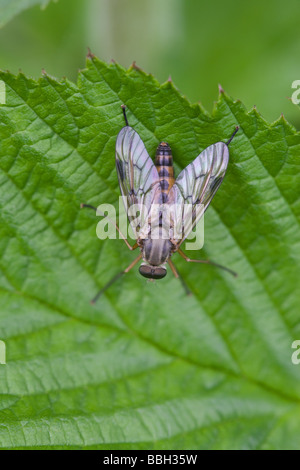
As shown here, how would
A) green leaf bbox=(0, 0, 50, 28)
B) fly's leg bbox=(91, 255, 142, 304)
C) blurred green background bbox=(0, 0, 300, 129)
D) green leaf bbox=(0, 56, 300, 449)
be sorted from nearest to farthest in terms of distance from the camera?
green leaf bbox=(0, 56, 300, 449) < green leaf bbox=(0, 0, 50, 28) < fly's leg bbox=(91, 255, 142, 304) < blurred green background bbox=(0, 0, 300, 129)

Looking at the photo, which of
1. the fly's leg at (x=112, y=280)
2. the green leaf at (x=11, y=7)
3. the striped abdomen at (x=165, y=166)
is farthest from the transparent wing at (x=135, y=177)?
the green leaf at (x=11, y=7)

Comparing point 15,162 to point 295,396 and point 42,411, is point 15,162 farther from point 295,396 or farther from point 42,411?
point 295,396

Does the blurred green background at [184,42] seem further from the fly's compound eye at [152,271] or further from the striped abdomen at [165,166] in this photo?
the fly's compound eye at [152,271]

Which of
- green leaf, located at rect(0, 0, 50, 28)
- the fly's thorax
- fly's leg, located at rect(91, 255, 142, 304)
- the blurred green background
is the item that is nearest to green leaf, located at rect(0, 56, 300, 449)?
fly's leg, located at rect(91, 255, 142, 304)

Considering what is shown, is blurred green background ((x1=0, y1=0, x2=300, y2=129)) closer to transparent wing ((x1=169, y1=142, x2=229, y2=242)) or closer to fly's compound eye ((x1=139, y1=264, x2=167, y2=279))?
transparent wing ((x1=169, y1=142, x2=229, y2=242))

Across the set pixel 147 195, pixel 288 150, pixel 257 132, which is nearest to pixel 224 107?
pixel 257 132

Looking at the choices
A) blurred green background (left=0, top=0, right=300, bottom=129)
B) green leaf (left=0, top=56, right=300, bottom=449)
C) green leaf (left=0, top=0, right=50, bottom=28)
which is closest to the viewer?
green leaf (left=0, top=56, right=300, bottom=449)

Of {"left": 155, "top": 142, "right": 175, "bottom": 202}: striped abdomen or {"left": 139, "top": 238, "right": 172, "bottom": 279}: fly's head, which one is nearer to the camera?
{"left": 155, "top": 142, "right": 175, "bottom": 202}: striped abdomen

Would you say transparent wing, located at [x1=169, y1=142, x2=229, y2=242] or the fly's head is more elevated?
transparent wing, located at [x1=169, y1=142, x2=229, y2=242]
